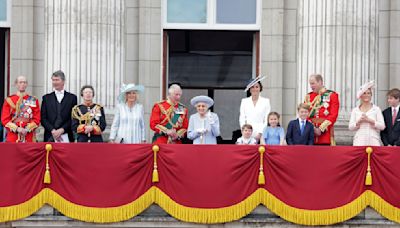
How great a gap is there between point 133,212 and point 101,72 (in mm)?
4614

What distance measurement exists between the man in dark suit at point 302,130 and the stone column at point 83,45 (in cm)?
448

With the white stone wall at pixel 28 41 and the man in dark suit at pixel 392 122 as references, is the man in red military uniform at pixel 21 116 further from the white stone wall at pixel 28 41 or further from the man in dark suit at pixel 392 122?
the man in dark suit at pixel 392 122

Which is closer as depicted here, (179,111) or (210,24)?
(179,111)

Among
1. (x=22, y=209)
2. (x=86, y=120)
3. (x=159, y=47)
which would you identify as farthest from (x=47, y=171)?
(x=159, y=47)

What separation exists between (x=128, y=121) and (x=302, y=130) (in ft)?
10.2

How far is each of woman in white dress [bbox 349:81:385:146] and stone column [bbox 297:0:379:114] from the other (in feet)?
8.69

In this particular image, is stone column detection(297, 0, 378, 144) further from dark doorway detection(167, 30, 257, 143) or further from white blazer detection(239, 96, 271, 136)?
white blazer detection(239, 96, 271, 136)

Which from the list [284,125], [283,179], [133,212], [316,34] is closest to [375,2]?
[316,34]

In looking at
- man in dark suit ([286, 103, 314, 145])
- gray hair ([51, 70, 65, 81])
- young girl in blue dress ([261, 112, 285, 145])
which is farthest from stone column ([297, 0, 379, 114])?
gray hair ([51, 70, 65, 81])

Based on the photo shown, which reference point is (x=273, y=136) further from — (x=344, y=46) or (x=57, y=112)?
(x=57, y=112)

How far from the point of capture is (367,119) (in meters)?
22.3

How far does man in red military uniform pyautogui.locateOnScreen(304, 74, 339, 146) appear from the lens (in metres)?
22.7

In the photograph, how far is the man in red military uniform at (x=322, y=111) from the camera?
74.5 ft

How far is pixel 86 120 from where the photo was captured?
22.5 metres
